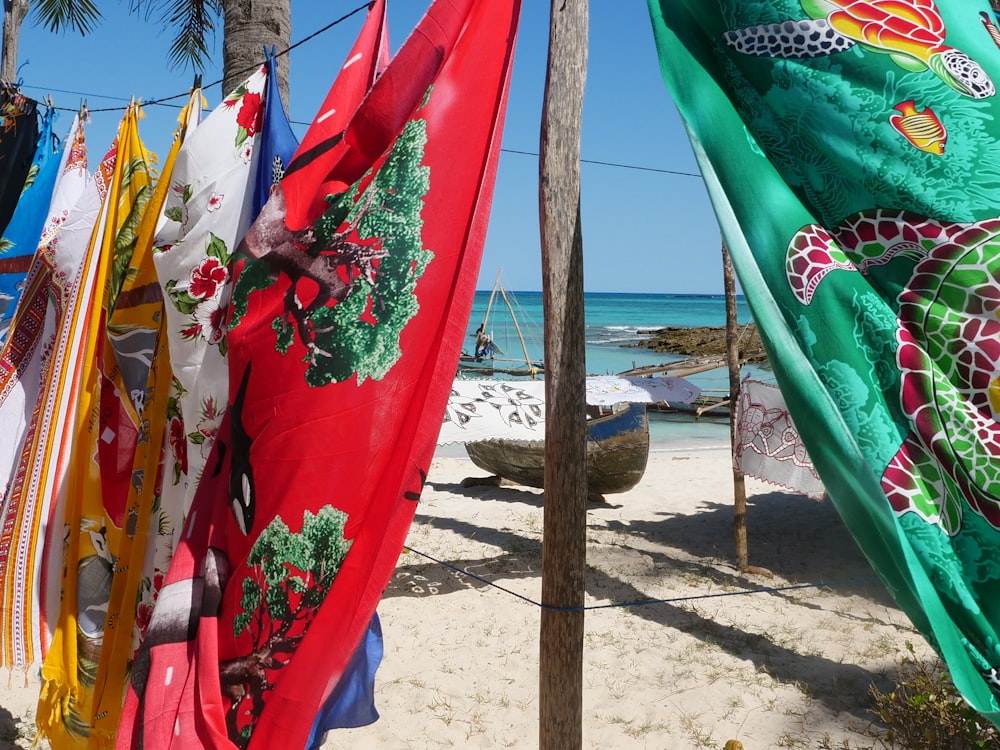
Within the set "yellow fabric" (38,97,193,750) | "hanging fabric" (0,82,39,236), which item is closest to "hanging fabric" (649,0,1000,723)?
"yellow fabric" (38,97,193,750)

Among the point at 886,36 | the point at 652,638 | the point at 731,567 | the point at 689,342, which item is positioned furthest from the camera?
the point at 689,342

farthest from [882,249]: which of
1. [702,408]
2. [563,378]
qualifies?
[702,408]

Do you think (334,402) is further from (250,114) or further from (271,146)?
→ (250,114)

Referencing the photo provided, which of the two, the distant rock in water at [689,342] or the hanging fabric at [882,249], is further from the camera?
the distant rock in water at [689,342]

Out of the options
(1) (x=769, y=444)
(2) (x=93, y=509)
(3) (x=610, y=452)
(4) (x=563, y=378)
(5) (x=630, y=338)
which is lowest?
(5) (x=630, y=338)

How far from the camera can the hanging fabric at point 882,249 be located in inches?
49.2

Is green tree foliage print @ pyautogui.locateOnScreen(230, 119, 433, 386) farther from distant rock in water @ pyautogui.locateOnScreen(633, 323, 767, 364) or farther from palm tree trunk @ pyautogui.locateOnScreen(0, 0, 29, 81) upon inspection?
distant rock in water @ pyautogui.locateOnScreen(633, 323, 767, 364)

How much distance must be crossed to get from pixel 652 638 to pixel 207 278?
3.69m

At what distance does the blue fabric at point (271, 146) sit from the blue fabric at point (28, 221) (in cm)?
193

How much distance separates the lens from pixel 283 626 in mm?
1640

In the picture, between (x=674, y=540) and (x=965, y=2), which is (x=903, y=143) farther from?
(x=674, y=540)

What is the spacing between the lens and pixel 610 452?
8.04 metres

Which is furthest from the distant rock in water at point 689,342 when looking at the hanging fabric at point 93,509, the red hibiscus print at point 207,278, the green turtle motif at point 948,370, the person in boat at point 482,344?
the green turtle motif at point 948,370

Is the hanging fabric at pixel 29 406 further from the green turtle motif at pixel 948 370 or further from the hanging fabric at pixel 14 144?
the green turtle motif at pixel 948 370
